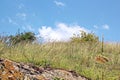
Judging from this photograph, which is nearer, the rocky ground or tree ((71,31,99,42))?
the rocky ground

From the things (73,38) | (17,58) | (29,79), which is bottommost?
(29,79)

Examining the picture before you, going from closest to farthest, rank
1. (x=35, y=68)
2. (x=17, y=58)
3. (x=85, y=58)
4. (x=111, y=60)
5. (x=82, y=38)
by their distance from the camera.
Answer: (x=35, y=68) → (x=17, y=58) → (x=85, y=58) → (x=111, y=60) → (x=82, y=38)

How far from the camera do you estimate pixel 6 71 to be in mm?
8047

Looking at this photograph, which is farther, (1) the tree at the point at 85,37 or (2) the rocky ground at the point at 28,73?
(1) the tree at the point at 85,37

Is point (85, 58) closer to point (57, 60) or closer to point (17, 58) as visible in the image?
point (57, 60)

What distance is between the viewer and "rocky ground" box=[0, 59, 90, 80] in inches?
316

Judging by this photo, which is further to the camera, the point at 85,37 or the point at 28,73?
the point at 85,37

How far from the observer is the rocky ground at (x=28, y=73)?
8.02 metres

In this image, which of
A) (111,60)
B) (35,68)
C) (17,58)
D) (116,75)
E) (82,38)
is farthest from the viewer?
(82,38)

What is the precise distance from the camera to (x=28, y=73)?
851 centimetres

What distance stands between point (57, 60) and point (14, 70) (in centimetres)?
373

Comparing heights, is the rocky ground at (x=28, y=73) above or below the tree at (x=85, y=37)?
below

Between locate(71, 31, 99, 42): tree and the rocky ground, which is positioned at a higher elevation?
locate(71, 31, 99, 42): tree

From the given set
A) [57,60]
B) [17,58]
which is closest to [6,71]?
[17,58]
